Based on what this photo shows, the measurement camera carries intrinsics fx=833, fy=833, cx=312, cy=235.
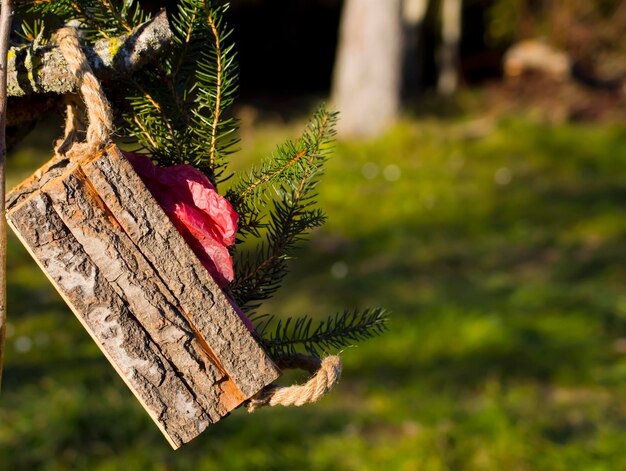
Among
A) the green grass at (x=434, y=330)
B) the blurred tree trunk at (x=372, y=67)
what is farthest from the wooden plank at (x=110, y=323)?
the blurred tree trunk at (x=372, y=67)

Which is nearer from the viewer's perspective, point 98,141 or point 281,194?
point 98,141

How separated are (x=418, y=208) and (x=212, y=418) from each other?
17.6 feet

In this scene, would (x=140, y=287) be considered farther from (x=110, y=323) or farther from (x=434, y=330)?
(x=434, y=330)

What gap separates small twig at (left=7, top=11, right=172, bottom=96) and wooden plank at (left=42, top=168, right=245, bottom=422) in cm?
18

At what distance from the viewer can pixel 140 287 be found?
1.00 meters

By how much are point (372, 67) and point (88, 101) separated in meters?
7.26

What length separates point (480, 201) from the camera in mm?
6305

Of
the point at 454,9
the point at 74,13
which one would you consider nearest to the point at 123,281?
the point at 74,13

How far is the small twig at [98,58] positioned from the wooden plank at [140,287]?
178 millimetres

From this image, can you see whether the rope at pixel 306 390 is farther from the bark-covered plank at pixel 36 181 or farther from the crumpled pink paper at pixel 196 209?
the bark-covered plank at pixel 36 181

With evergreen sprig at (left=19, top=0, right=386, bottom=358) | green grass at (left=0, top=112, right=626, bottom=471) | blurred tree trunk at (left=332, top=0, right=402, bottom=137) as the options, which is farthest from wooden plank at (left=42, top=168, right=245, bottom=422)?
blurred tree trunk at (left=332, top=0, right=402, bottom=137)

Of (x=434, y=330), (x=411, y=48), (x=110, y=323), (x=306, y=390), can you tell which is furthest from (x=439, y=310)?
(x=411, y=48)

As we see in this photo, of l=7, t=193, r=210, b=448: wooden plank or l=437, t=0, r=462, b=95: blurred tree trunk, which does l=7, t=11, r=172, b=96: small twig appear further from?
l=437, t=0, r=462, b=95: blurred tree trunk

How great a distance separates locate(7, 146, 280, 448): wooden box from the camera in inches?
37.6
